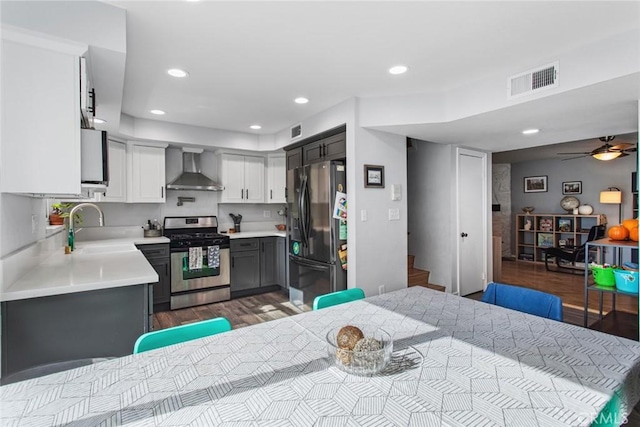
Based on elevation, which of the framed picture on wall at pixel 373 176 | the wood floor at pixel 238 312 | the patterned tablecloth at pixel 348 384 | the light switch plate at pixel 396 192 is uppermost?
the framed picture on wall at pixel 373 176

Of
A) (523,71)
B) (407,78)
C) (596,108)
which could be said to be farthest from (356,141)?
(596,108)

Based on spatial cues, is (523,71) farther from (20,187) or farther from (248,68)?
(20,187)

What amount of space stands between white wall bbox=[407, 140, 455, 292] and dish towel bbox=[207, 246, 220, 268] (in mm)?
2743

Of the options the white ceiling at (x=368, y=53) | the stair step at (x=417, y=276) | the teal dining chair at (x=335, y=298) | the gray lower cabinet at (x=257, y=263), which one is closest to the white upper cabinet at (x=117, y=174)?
the white ceiling at (x=368, y=53)

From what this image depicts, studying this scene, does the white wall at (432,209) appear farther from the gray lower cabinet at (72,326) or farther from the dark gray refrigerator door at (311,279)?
the gray lower cabinet at (72,326)

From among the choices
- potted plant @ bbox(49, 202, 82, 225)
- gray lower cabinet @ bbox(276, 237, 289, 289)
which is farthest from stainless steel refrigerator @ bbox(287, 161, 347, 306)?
potted plant @ bbox(49, 202, 82, 225)

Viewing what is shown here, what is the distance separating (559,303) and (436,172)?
120 inches

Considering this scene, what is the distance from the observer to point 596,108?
2.76 metres

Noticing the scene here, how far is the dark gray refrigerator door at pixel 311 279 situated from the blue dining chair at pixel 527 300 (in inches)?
70.0

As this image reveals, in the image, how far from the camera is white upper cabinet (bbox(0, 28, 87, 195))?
1647 millimetres

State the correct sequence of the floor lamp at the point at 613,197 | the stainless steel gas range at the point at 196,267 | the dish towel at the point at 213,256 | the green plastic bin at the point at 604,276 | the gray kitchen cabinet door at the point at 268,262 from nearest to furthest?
the green plastic bin at the point at 604,276 < the stainless steel gas range at the point at 196,267 < the dish towel at the point at 213,256 < the gray kitchen cabinet door at the point at 268,262 < the floor lamp at the point at 613,197

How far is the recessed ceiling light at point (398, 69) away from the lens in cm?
268

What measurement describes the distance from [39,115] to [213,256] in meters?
2.94

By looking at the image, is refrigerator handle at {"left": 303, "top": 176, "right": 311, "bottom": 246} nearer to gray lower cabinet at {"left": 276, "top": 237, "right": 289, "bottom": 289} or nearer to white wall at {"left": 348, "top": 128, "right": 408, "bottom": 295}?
white wall at {"left": 348, "top": 128, "right": 408, "bottom": 295}
